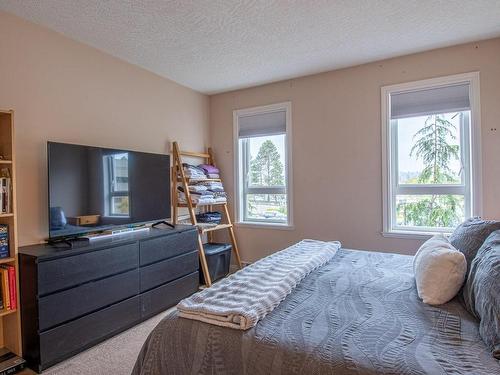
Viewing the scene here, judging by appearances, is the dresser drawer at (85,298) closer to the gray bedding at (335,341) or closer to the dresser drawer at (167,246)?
the dresser drawer at (167,246)

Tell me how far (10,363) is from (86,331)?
1.41 ft

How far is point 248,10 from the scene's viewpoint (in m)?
2.19

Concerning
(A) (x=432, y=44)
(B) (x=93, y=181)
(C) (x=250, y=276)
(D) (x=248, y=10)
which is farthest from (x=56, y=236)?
(A) (x=432, y=44)

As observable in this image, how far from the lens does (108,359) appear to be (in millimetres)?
2045

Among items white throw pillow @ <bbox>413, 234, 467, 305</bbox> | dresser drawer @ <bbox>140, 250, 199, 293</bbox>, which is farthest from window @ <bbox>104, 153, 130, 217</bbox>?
white throw pillow @ <bbox>413, 234, 467, 305</bbox>

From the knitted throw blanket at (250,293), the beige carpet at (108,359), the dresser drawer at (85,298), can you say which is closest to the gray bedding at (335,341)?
the knitted throw blanket at (250,293)

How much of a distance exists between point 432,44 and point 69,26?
310 centimetres

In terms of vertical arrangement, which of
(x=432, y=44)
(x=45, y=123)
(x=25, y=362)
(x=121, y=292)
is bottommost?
(x=25, y=362)

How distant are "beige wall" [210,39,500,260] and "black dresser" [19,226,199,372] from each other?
1508mm

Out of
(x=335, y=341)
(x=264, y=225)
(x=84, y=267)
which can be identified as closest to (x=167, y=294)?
(x=84, y=267)

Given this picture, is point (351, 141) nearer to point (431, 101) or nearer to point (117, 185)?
point (431, 101)

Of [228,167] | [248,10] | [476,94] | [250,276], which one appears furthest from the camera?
[228,167]

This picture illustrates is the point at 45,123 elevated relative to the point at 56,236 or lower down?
elevated

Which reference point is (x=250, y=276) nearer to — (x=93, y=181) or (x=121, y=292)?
(x=121, y=292)
